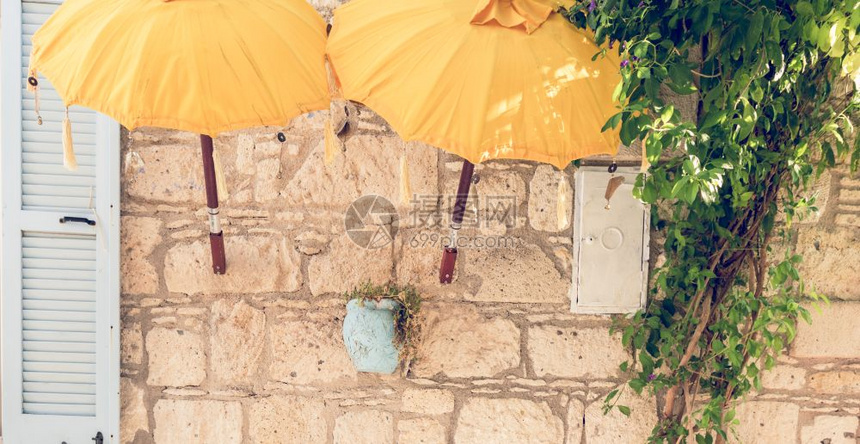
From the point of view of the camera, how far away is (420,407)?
3145 mm

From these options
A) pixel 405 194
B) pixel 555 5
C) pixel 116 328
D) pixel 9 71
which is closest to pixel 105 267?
pixel 116 328

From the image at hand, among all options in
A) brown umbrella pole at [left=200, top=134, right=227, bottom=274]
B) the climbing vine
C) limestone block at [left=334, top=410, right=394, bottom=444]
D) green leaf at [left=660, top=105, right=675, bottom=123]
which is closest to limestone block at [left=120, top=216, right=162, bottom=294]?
brown umbrella pole at [left=200, top=134, right=227, bottom=274]

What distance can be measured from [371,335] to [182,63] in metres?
1.29

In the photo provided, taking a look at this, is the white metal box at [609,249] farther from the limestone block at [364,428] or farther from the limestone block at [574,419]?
the limestone block at [364,428]

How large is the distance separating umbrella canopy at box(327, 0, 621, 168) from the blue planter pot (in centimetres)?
92

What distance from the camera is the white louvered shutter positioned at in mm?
2953

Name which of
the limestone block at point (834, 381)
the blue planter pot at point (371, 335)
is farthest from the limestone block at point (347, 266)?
the limestone block at point (834, 381)

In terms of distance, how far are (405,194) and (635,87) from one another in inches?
35.6

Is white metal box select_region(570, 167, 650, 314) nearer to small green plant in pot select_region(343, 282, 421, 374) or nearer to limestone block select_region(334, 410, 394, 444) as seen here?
small green plant in pot select_region(343, 282, 421, 374)

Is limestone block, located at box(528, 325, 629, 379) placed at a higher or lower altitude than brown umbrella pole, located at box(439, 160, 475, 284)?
lower

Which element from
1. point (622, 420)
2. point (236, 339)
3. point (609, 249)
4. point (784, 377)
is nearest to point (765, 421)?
point (784, 377)

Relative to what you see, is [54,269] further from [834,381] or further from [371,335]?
[834,381]

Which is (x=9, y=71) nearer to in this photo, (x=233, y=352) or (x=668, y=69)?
(x=233, y=352)

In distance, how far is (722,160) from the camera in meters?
2.43
